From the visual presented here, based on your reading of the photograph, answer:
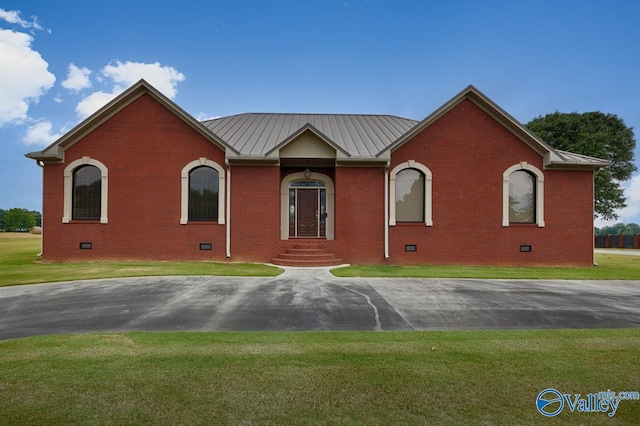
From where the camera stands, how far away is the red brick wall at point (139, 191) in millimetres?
14000

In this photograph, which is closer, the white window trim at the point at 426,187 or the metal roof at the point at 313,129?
the white window trim at the point at 426,187

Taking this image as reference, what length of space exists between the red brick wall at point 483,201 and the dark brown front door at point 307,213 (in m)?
3.88

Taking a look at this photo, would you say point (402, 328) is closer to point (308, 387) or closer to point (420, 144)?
point (308, 387)

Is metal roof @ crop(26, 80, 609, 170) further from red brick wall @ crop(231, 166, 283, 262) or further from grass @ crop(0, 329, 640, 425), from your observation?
grass @ crop(0, 329, 640, 425)

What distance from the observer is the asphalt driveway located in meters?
5.52

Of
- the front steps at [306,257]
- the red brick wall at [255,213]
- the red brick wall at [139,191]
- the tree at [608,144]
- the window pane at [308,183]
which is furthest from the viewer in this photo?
the tree at [608,144]

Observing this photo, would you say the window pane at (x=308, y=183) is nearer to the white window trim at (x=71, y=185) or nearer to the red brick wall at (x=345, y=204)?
the red brick wall at (x=345, y=204)

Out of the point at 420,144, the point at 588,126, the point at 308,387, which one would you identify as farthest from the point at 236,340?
the point at 588,126

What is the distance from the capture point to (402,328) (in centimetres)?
530

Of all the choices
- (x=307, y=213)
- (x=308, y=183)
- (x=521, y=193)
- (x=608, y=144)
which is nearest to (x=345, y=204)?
(x=307, y=213)

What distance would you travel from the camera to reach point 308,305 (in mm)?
6863

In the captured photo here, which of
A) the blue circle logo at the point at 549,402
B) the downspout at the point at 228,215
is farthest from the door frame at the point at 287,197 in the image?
the blue circle logo at the point at 549,402

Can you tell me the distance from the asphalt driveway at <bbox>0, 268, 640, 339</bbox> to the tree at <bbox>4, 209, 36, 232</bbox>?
4495 inches

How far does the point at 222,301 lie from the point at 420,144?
36.9 feet
